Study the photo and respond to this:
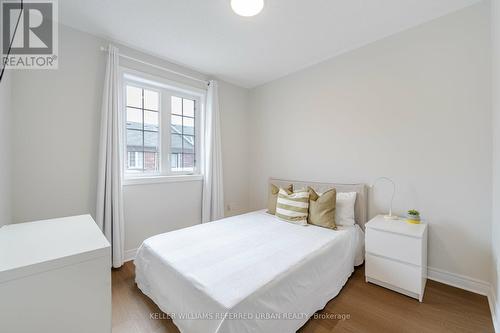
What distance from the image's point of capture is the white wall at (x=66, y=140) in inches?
75.7

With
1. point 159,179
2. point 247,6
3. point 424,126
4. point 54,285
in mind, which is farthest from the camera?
point 159,179

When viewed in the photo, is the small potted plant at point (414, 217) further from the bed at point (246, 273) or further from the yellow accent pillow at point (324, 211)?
the yellow accent pillow at point (324, 211)

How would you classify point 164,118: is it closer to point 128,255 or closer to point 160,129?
point 160,129

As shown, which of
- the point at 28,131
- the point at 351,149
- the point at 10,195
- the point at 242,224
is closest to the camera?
the point at 10,195

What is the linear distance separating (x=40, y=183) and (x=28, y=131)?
1.64ft

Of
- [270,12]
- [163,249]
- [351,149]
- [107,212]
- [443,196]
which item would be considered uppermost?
[270,12]

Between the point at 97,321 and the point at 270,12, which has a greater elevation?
the point at 270,12

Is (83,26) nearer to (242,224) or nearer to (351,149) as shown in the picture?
(242,224)

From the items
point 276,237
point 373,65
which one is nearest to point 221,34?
point 373,65

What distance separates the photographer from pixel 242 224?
2.36 meters

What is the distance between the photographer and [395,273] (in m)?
1.86

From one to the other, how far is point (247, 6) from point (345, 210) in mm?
2256

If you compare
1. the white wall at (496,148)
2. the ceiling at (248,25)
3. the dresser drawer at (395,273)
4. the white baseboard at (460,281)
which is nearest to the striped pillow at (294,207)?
the dresser drawer at (395,273)
